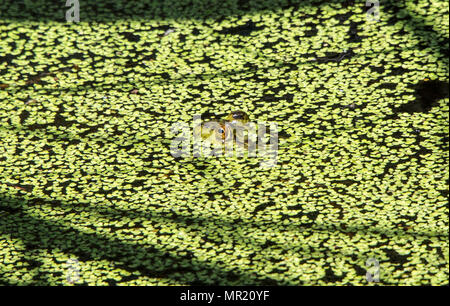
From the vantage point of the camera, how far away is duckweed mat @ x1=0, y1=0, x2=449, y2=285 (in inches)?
93.1

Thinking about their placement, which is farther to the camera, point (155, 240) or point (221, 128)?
point (221, 128)

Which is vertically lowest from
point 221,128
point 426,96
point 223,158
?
point 223,158

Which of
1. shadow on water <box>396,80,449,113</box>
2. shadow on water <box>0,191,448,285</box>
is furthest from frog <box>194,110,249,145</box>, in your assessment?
shadow on water <box>396,80,449,113</box>

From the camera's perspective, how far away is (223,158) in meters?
2.77

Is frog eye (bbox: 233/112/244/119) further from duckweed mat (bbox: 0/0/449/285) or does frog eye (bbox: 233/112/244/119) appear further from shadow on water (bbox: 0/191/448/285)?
shadow on water (bbox: 0/191/448/285)

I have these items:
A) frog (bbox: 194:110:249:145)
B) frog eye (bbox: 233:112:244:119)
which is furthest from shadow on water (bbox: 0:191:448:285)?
frog eye (bbox: 233:112:244:119)

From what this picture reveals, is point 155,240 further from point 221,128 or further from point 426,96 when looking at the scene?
point 426,96

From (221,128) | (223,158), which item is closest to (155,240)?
(223,158)

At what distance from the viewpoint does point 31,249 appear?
8.03 feet

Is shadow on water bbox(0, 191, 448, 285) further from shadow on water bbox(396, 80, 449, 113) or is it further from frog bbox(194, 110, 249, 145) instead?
shadow on water bbox(396, 80, 449, 113)

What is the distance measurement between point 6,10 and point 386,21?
6.43ft

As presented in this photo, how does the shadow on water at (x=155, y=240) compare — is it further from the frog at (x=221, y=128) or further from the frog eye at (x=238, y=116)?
the frog eye at (x=238, y=116)

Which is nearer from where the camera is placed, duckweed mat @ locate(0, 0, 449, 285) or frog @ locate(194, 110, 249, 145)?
duckweed mat @ locate(0, 0, 449, 285)

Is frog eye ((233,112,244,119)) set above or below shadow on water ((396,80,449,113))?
below
